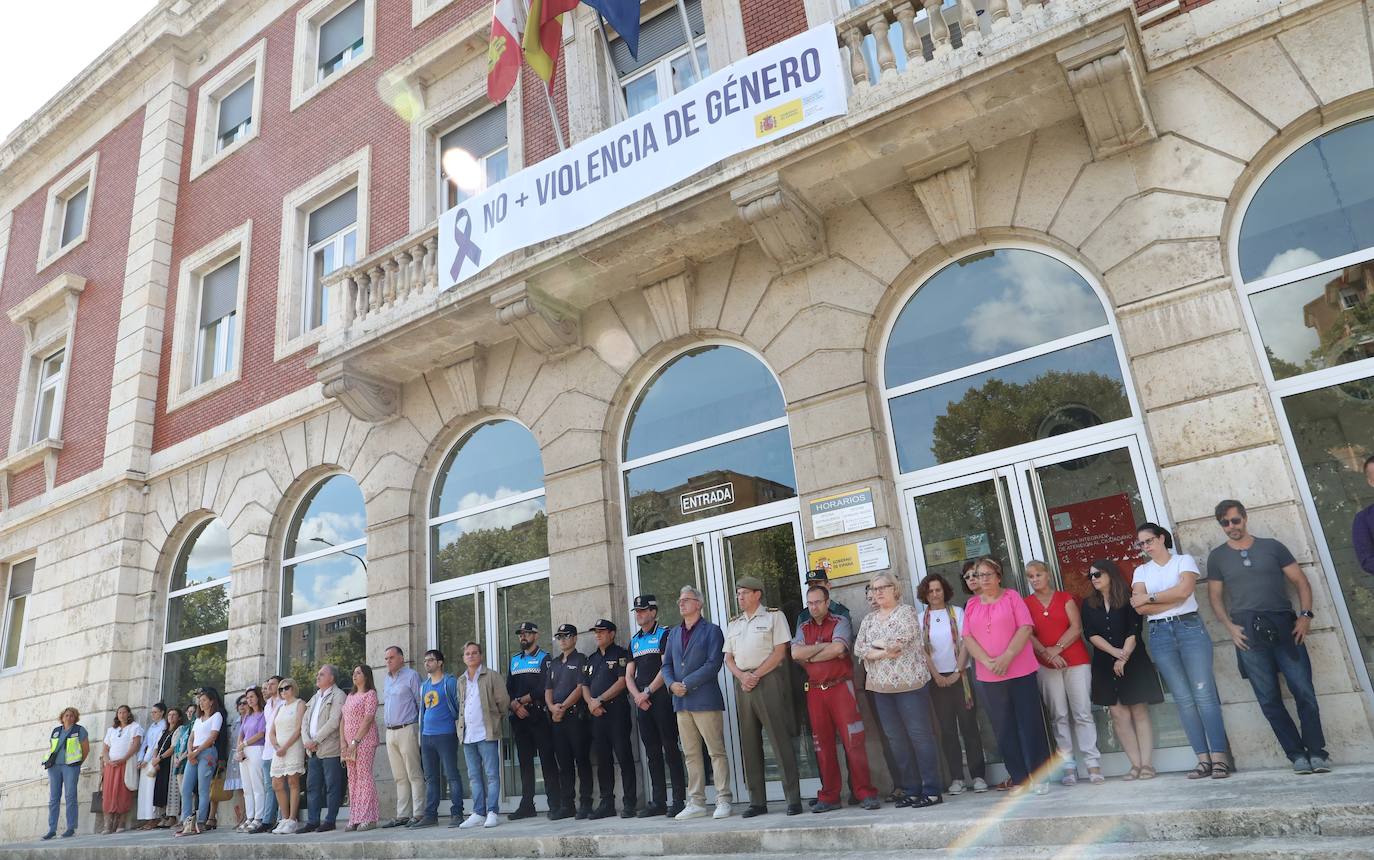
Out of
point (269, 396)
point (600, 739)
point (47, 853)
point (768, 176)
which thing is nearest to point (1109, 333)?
point (768, 176)

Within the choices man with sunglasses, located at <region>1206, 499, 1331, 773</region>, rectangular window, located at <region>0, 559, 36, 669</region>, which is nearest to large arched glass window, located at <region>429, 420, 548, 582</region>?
man with sunglasses, located at <region>1206, 499, 1331, 773</region>

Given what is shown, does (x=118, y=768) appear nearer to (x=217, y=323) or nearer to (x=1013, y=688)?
(x=217, y=323)

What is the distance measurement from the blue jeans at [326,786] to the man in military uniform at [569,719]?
302 cm

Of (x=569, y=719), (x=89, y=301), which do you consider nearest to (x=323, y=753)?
(x=569, y=719)

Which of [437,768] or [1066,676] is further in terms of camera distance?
[437,768]

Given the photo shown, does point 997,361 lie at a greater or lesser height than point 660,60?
lesser

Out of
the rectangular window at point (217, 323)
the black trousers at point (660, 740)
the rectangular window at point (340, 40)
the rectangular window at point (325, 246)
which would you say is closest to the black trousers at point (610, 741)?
the black trousers at point (660, 740)

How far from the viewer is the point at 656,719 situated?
729cm

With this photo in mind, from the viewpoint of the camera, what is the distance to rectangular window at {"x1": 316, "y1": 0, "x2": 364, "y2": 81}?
45.3 ft

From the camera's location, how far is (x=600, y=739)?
7637 mm

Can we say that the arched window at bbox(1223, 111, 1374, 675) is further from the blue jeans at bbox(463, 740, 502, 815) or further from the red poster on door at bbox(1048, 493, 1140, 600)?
the blue jeans at bbox(463, 740, 502, 815)

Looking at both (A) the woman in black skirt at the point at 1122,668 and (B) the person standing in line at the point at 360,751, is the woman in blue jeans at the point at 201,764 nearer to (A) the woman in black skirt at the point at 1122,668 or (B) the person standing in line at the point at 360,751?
(B) the person standing in line at the point at 360,751

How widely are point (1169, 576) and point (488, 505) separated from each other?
277 inches

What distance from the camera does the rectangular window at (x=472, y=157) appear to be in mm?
11703
